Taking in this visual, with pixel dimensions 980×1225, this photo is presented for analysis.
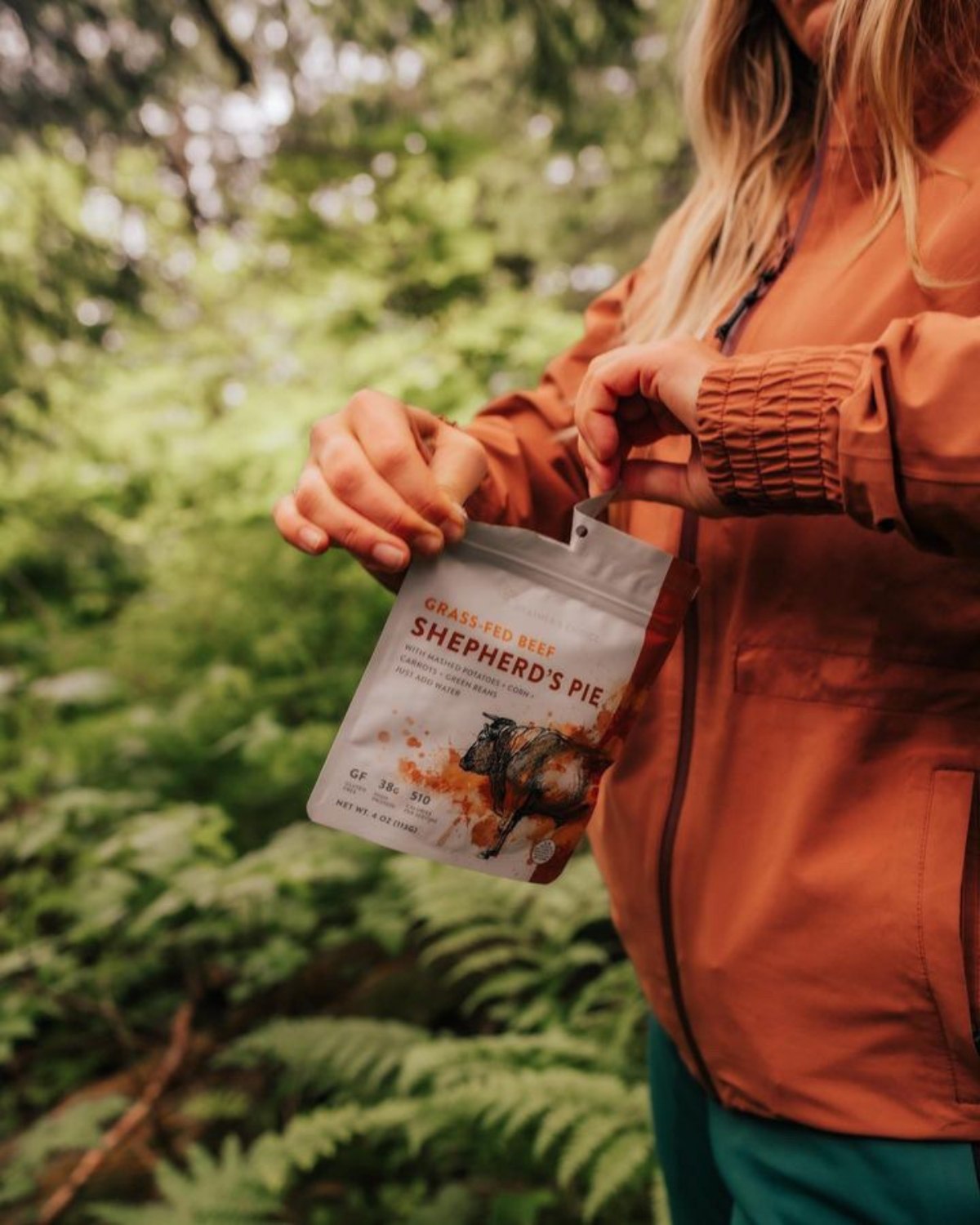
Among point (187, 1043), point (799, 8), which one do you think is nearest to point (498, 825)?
point (799, 8)

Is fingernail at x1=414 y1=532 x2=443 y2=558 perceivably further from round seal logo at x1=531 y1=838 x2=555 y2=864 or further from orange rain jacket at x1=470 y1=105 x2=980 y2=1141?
round seal logo at x1=531 y1=838 x2=555 y2=864

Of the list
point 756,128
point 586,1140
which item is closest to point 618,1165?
point 586,1140

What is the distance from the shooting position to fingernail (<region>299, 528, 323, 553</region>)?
3.06 feet

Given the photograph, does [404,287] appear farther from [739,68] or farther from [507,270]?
[507,270]

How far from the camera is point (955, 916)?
832 mm

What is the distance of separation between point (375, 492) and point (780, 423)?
404 mm

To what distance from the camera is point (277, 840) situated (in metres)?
3.12

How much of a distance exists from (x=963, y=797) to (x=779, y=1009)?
0.32 meters

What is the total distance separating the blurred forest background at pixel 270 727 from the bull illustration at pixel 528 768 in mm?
1312

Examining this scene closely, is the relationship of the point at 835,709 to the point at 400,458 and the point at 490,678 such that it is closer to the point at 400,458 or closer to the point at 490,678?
Result: the point at 490,678

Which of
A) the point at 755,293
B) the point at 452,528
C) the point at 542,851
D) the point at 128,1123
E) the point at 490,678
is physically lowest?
the point at 128,1123

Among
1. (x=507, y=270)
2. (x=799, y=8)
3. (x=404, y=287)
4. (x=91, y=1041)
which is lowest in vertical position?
(x=91, y=1041)

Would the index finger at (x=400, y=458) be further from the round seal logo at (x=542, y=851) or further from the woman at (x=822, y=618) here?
the round seal logo at (x=542, y=851)

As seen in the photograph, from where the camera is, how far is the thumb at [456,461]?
100cm
